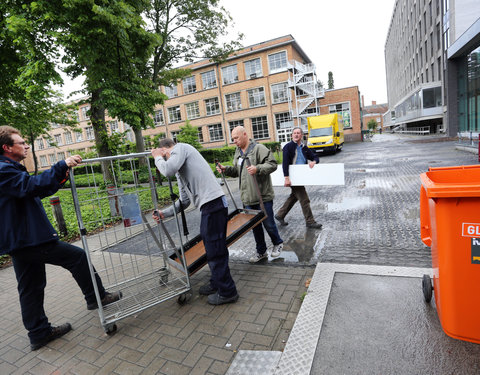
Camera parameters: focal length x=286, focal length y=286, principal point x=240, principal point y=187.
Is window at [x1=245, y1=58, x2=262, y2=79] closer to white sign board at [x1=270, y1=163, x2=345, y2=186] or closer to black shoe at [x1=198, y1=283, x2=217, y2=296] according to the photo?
white sign board at [x1=270, y1=163, x2=345, y2=186]

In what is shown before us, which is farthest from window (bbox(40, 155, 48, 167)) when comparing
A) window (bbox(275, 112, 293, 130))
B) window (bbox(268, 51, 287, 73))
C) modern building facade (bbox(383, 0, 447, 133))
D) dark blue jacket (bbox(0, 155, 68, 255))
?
dark blue jacket (bbox(0, 155, 68, 255))

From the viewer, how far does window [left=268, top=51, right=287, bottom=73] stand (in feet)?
111

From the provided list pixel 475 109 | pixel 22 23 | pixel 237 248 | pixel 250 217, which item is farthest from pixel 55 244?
pixel 475 109

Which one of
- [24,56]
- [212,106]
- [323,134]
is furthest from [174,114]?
[24,56]

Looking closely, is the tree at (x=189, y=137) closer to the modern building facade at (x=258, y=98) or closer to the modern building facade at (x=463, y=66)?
the modern building facade at (x=258, y=98)

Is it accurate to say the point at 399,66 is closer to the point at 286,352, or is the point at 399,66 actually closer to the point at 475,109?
the point at 475,109

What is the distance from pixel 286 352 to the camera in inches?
93.3

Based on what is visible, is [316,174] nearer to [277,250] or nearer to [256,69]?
[277,250]

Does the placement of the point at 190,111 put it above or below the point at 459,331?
above

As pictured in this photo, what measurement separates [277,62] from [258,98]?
4.70 meters

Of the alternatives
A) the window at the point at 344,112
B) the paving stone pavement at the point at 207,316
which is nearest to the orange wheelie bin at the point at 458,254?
the paving stone pavement at the point at 207,316

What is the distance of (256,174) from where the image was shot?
405 centimetres

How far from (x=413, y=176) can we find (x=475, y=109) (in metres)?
17.0

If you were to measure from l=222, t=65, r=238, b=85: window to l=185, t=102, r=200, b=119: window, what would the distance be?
536cm
